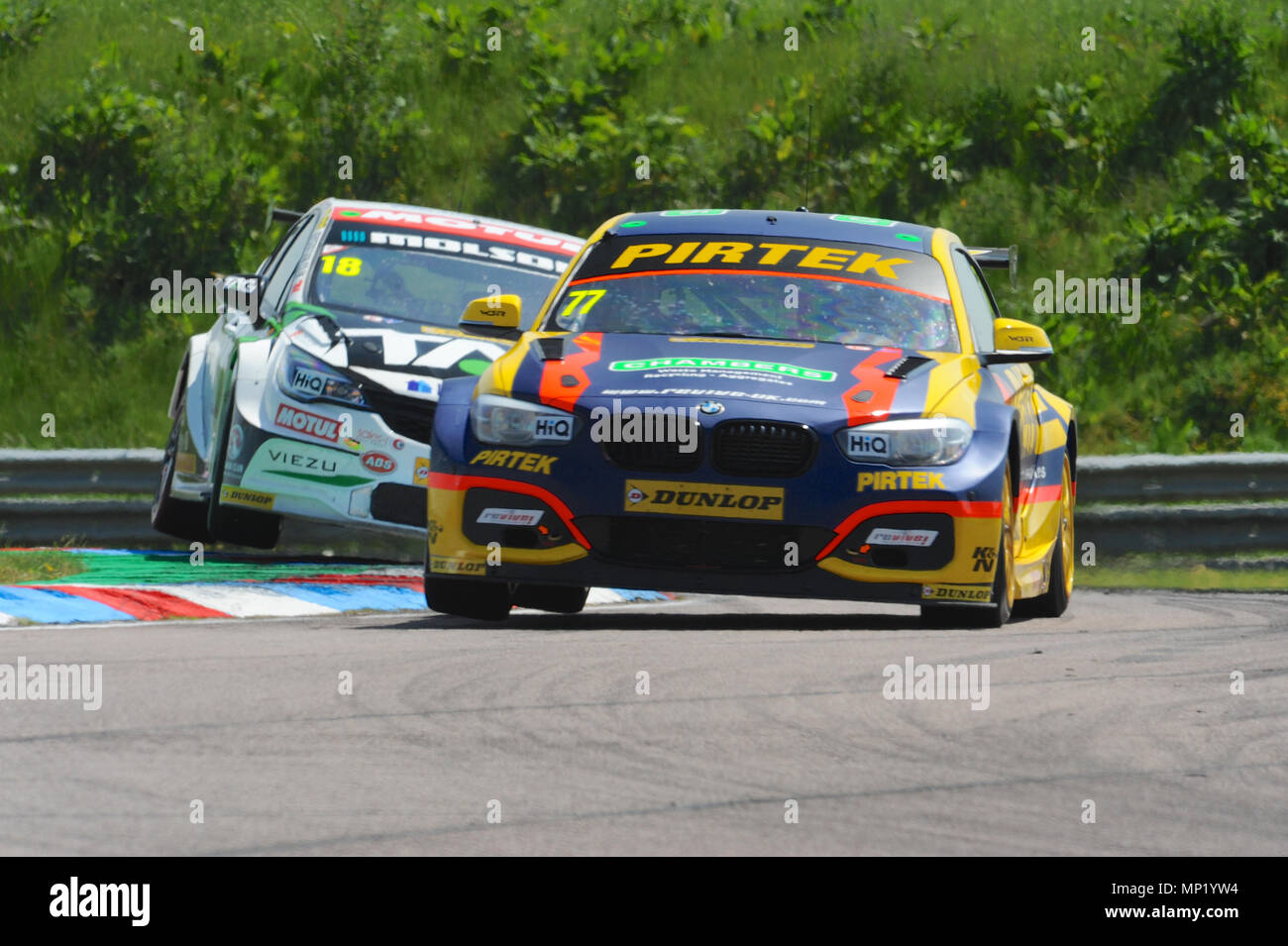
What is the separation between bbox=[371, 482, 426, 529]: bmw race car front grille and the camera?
988cm

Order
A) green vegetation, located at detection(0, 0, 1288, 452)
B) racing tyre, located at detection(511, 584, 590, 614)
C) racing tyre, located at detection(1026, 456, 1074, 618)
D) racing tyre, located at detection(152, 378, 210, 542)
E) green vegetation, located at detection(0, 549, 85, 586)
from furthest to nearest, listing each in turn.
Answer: green vegetation, located at detection(0, 0, 1288, 452), racing tyre, located at detection(152, 378, 210, 542), green vegetation, located at detection(0, 549, 85, 586), racing tyre, located at detection(1026, 456, 1074, 618), racing tyre, located at detection(511, 584, 590, 614)

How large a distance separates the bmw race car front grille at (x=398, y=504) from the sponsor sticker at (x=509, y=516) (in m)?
2.15

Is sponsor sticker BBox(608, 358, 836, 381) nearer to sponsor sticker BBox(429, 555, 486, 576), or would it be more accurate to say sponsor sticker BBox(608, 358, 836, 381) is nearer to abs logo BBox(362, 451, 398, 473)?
sponsor sticker BBox(429, 555, 486, 576)

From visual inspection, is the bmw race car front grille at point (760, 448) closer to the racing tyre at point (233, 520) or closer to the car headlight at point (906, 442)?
the car headlight at point (906, 442)

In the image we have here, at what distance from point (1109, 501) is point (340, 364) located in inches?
203

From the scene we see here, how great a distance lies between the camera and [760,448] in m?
7.50

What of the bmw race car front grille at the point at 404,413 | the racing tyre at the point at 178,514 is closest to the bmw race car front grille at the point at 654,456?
the bmw race car front grille at the point at 404,413

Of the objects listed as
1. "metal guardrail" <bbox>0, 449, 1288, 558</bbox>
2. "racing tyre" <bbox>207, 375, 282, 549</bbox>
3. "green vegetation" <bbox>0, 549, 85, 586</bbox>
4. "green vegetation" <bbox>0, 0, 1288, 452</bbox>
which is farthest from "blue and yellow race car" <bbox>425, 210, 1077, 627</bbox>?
"green vegetation" <bbox>0, 0, 1288, 452</bbox>

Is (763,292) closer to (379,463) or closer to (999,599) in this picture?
(999,599)

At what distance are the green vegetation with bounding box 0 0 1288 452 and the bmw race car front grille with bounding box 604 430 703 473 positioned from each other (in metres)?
9.42

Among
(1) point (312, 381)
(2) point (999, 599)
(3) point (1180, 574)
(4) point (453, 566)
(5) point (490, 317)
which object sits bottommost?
(3) point (1180, 574)

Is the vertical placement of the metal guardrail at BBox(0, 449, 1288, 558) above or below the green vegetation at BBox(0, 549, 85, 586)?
above

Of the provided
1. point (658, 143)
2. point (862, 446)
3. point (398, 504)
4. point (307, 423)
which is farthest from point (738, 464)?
point (658, 143)

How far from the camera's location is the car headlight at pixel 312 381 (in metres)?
9.98
